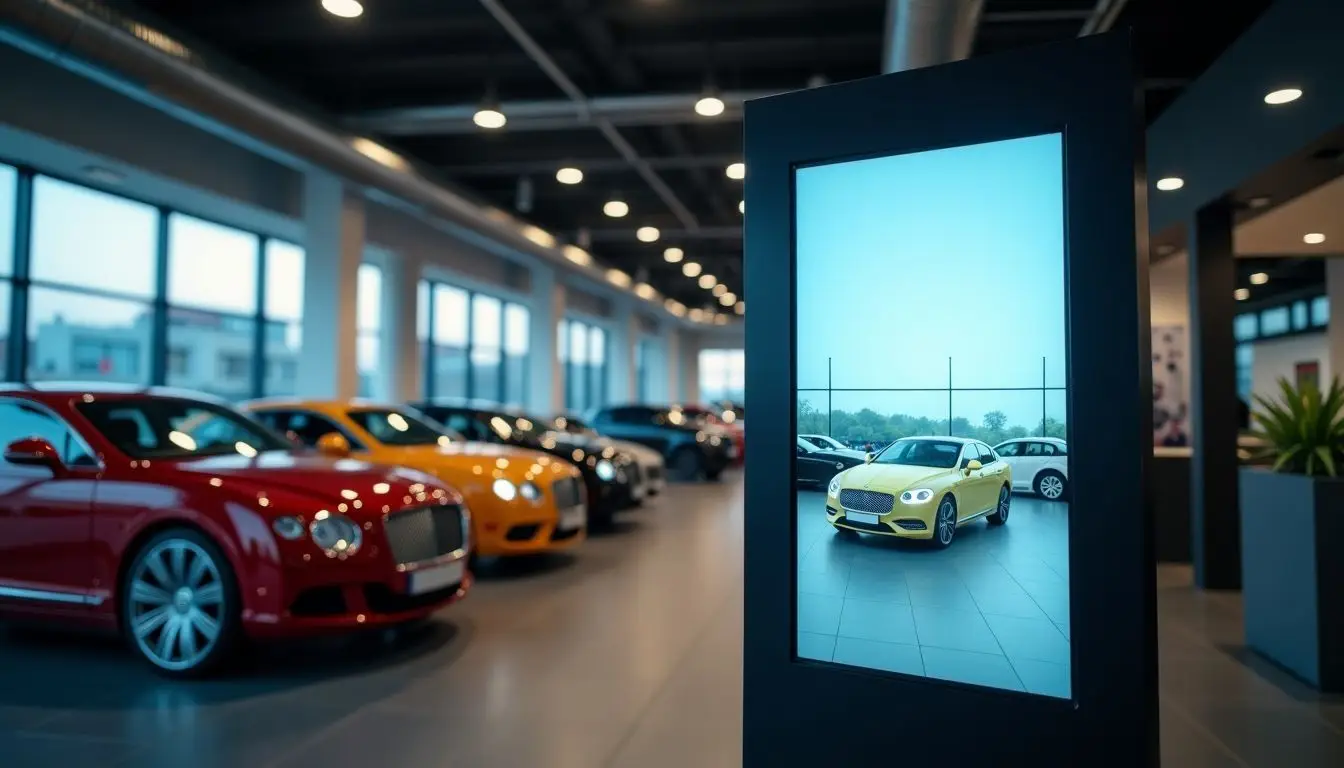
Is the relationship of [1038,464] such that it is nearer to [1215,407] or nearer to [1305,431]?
[1305,431]

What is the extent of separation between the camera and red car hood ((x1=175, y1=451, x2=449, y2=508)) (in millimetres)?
4117

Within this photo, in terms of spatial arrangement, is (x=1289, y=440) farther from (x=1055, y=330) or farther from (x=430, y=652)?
(x=430, y=652)

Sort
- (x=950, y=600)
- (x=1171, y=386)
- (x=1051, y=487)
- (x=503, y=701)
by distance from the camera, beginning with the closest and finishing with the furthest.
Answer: (x=1051, y=487) < (x=950, y=600) < (x=503, y=701) < (x=1171, y=386)

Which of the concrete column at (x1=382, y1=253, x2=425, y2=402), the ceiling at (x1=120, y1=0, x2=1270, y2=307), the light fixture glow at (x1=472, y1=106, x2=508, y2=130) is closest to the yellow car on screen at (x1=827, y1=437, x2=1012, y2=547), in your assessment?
Result: the ceiling at (x1=120, y1=0, x2=1270, y2=307)

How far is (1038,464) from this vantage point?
2270mm

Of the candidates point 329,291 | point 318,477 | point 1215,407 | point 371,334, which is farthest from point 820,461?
point 371,334

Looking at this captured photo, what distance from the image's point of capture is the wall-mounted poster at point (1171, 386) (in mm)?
8852

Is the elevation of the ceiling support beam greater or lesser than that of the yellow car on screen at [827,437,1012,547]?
greater

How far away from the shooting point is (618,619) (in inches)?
203

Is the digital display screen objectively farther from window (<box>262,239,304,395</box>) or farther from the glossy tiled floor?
window (<box>262,239,304,395</box>)

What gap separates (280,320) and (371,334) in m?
2.02

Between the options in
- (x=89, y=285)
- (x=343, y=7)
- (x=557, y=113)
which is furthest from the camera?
(x=89, y=285)

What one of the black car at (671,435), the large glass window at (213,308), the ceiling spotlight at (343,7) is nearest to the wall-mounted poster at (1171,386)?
the black car at (671,435)

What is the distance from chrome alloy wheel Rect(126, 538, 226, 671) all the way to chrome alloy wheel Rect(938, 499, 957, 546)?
11.0 ft
